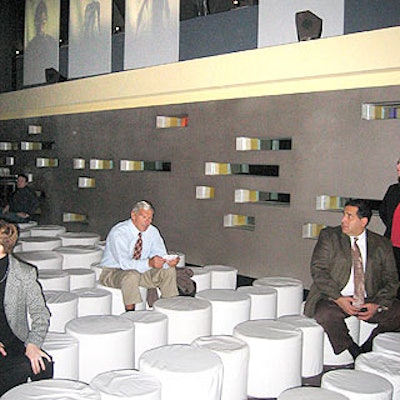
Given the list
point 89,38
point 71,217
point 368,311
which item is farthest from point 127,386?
point 71,217

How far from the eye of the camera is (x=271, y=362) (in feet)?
10.8

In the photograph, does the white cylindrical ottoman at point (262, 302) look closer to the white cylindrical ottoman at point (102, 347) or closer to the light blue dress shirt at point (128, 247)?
the light blue dress shirt at point (128, 247)

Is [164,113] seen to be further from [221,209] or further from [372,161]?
[372,161]

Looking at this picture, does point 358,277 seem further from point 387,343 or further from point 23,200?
point 23,200

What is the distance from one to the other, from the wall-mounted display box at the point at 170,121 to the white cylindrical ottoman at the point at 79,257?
220 centimetres

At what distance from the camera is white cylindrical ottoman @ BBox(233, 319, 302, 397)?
3271 millimetres

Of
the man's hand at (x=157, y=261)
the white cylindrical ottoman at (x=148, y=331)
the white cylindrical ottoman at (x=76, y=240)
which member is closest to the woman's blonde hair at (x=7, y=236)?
the white cylindrical ottoman at (x=148, y=331)

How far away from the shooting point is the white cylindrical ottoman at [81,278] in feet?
16.1

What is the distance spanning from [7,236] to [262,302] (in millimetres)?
2392

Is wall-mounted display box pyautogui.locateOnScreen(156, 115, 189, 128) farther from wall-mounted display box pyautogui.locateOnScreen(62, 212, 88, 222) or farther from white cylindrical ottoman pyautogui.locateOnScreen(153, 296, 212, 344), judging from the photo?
white cylindrical ottoman pyautogui.locateOnScreen(153, 296, 212, 344)

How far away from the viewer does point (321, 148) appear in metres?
5.43

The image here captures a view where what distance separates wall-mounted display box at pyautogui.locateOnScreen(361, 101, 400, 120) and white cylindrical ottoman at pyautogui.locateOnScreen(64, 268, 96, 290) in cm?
298

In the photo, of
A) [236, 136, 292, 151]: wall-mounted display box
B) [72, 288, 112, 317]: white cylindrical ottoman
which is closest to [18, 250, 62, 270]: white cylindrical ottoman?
[72, 288, 112, 317]: white cylindrical ottoman

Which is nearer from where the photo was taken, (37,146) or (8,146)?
(37,146)
